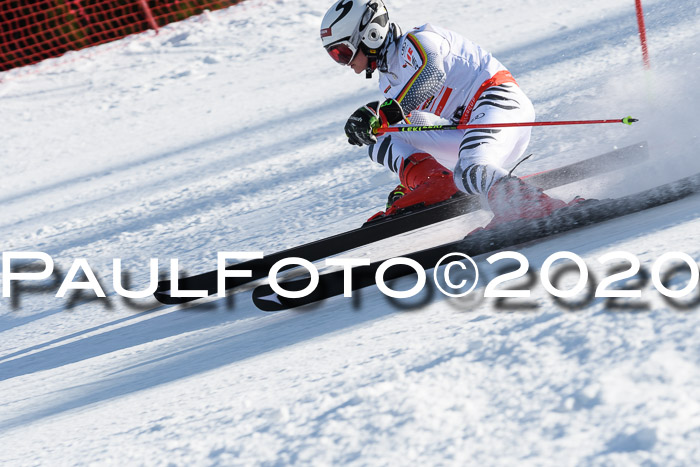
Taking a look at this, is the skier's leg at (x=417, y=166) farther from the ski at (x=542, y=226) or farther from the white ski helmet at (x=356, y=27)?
the ski at (x=542, y=226)

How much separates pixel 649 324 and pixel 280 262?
6.32 feet

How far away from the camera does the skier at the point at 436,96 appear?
3332mm

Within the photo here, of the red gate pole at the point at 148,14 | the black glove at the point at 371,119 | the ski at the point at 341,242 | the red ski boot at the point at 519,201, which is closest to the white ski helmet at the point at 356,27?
the black glove at the point at 371,119

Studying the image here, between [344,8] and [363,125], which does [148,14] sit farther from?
[363,125]

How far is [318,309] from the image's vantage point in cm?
305

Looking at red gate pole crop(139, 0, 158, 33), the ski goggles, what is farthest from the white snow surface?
red gate pole crop(139, 0, 158, 33)

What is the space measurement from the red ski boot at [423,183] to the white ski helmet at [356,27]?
2.00 ft

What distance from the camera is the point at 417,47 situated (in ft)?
11.3

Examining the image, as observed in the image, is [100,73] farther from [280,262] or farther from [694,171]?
[694,171]

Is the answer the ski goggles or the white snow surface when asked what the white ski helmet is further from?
the white snow surface

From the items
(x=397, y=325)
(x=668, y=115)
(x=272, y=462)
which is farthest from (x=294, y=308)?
(x=668, y=115)

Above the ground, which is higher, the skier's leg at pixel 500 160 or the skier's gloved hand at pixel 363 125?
the skier's gloved hand at pixel 363 125

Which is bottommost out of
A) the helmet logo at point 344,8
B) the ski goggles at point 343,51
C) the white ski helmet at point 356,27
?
the ski goggles at point 343,51

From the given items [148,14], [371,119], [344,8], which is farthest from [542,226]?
[148,14]
